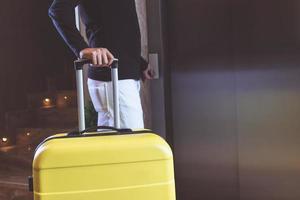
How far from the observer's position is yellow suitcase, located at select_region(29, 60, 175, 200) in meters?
1.30

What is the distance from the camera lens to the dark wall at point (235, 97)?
2.20m

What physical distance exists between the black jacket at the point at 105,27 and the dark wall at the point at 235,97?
799 millimetres

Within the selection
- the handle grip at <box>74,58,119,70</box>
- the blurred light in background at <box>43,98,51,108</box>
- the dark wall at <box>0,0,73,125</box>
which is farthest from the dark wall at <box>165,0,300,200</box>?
the blurred light in background at <box>43,98,51,108</box>

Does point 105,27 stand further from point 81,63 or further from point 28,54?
point 28,54

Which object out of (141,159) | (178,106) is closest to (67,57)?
(178,106)

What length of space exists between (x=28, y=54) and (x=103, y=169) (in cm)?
281

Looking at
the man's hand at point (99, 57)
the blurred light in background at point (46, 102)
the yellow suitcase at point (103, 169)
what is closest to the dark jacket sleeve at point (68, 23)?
the man's hand at point (99, 57)

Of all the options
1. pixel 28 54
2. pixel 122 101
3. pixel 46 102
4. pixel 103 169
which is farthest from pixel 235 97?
pixel 46 102

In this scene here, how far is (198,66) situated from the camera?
2664mm

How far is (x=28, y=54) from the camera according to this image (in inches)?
155

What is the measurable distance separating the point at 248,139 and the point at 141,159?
120 cm

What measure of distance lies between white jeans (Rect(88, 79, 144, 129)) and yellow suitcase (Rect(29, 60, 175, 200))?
34cm

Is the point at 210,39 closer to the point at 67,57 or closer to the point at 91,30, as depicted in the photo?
the point at 91,30

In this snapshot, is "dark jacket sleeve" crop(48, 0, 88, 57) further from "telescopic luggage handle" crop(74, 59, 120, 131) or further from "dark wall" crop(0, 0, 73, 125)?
"dark wall" crop(0, 0, 73, 125)
